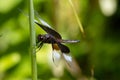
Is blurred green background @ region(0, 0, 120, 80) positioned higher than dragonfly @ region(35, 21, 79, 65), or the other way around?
blurred green background @ region(0, 0, 120, 80)

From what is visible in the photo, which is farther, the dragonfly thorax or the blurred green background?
the blurred green background

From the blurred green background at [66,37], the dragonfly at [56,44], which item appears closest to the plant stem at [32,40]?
the dragonfly at [56,44]

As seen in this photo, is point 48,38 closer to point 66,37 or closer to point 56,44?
point 56,44

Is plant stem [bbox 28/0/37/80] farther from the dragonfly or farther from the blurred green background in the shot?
the blurred green background

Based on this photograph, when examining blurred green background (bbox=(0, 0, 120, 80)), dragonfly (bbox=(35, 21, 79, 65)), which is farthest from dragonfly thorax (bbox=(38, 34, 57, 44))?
blurred green background (bbox=(0, 0, 120, 80))

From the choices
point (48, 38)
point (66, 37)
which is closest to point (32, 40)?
point (48, 38)

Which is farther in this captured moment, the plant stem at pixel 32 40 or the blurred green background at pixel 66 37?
the blurred green background at pixel 66 37

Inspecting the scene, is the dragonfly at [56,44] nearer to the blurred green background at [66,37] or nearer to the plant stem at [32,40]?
the plant stem at [32,40]

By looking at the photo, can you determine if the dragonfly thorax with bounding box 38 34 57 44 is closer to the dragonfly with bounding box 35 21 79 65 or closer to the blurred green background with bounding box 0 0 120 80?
the dragonfly with bounding box 35 21 79 65
